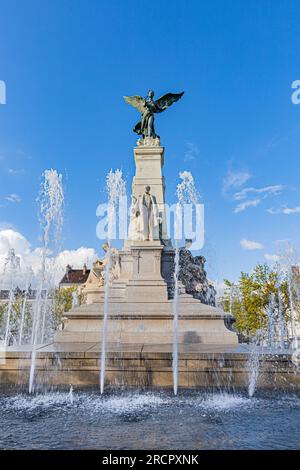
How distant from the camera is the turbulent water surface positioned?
394cm

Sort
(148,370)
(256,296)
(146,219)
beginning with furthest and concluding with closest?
(256,296) < (146,219) < (148,370)

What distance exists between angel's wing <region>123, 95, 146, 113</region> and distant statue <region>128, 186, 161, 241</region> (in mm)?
6312

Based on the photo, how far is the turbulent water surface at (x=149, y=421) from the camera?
394 centimetres

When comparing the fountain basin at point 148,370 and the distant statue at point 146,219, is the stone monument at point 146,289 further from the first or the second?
the fountain basin at point 148,370

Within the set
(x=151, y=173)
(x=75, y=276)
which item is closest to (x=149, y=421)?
(x=151, y=173)

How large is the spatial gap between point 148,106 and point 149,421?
647 inches

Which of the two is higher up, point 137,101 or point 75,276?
point 137,101

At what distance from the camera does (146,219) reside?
14180mm

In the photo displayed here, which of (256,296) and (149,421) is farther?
(256,296)

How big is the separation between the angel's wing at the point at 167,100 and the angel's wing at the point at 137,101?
0.84 metres

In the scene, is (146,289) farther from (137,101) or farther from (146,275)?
(137,101)

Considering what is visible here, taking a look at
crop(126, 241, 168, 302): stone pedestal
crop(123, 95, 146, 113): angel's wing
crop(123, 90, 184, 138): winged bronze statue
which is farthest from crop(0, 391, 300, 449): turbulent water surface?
crop(123, 95, 146, 113): angel's wing

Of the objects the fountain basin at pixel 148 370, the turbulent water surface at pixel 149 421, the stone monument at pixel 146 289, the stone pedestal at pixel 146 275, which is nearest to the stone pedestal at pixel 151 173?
the stone monument at pixel 146 289
